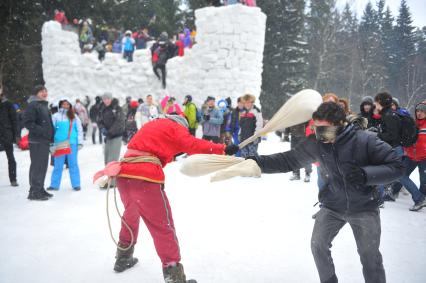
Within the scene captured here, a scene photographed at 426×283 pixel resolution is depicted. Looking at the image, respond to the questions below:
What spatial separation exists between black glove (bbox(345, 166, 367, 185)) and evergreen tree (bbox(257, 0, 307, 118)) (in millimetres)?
18541

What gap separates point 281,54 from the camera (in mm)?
20656

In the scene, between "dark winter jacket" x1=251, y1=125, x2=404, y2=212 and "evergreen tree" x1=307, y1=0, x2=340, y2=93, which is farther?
"evergreen tree" x1=307, y1=0, x2=340, y2=93

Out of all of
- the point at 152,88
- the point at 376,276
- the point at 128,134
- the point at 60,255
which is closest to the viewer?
the point at 376,276

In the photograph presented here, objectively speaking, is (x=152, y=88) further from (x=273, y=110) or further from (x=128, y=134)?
(x=273, y=110)

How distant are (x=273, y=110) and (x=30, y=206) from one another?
16.8 metres

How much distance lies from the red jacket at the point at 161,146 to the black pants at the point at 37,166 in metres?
3.45

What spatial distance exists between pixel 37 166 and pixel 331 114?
200 inches

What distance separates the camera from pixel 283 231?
14.1 ft

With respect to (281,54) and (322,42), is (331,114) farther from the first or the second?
(322,42)

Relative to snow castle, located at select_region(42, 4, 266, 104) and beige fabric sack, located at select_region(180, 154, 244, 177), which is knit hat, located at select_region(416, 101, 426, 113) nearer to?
beige fabric sack, located at select_region(180, 154, 244, 177)

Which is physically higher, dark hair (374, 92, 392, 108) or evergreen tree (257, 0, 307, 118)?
evergreen tree (257, 0, 307, 118)

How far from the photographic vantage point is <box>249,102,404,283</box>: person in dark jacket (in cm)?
235

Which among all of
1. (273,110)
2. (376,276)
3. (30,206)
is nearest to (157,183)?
(376,276)

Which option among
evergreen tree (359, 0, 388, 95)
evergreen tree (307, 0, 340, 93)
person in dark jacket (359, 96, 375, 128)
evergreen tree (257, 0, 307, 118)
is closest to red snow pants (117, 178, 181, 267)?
person in dark jacket (359, 96, 375, 128)
